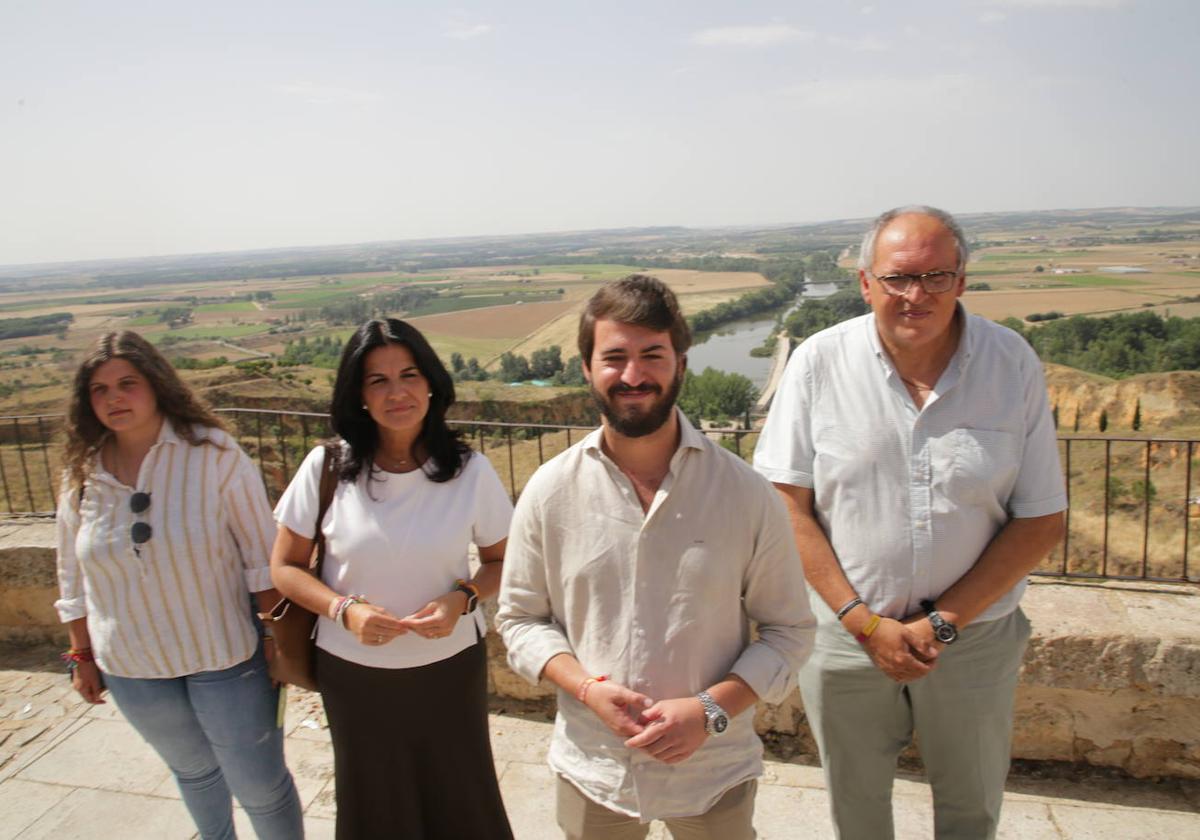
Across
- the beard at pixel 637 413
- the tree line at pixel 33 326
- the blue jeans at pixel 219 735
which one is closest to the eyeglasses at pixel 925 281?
the beard at pixel 637 413

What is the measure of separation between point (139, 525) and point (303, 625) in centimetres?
54

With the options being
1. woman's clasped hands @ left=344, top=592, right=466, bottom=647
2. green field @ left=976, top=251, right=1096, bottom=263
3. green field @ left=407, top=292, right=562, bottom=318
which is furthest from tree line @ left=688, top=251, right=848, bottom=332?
woman's clasped hands @ left=344, top=592, right=466, bottom=647

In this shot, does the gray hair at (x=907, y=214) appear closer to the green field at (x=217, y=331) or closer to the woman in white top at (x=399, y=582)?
the woman in white top at (x=399, y=582)

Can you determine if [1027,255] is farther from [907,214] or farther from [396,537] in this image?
[396,537]

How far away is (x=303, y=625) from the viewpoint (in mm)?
2109

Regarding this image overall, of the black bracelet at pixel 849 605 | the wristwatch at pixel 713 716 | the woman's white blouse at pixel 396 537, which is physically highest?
the woman's white blouse at pixel 396 537

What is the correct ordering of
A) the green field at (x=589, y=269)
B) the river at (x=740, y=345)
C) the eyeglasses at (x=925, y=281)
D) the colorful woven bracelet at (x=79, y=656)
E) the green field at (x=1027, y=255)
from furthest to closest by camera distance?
the green field at (x=589, y=269)
the green field at (x=1027, y=255)
the river at (x=740, y=345)
the colorful woven bracelet at (x=79, y=656)
the eyeglasses at (x=925, y=281)

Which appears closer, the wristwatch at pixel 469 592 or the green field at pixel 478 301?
the wristwatch at pixel 469 592

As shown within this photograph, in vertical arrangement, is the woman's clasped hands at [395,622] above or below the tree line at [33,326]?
below

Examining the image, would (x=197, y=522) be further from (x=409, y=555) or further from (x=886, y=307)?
(x=886, y=307)

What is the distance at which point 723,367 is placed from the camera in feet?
154

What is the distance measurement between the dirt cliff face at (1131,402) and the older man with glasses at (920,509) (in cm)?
1595

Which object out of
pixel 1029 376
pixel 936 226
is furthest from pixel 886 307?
pixel 1029 376

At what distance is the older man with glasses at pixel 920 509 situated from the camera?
73.1 inches
